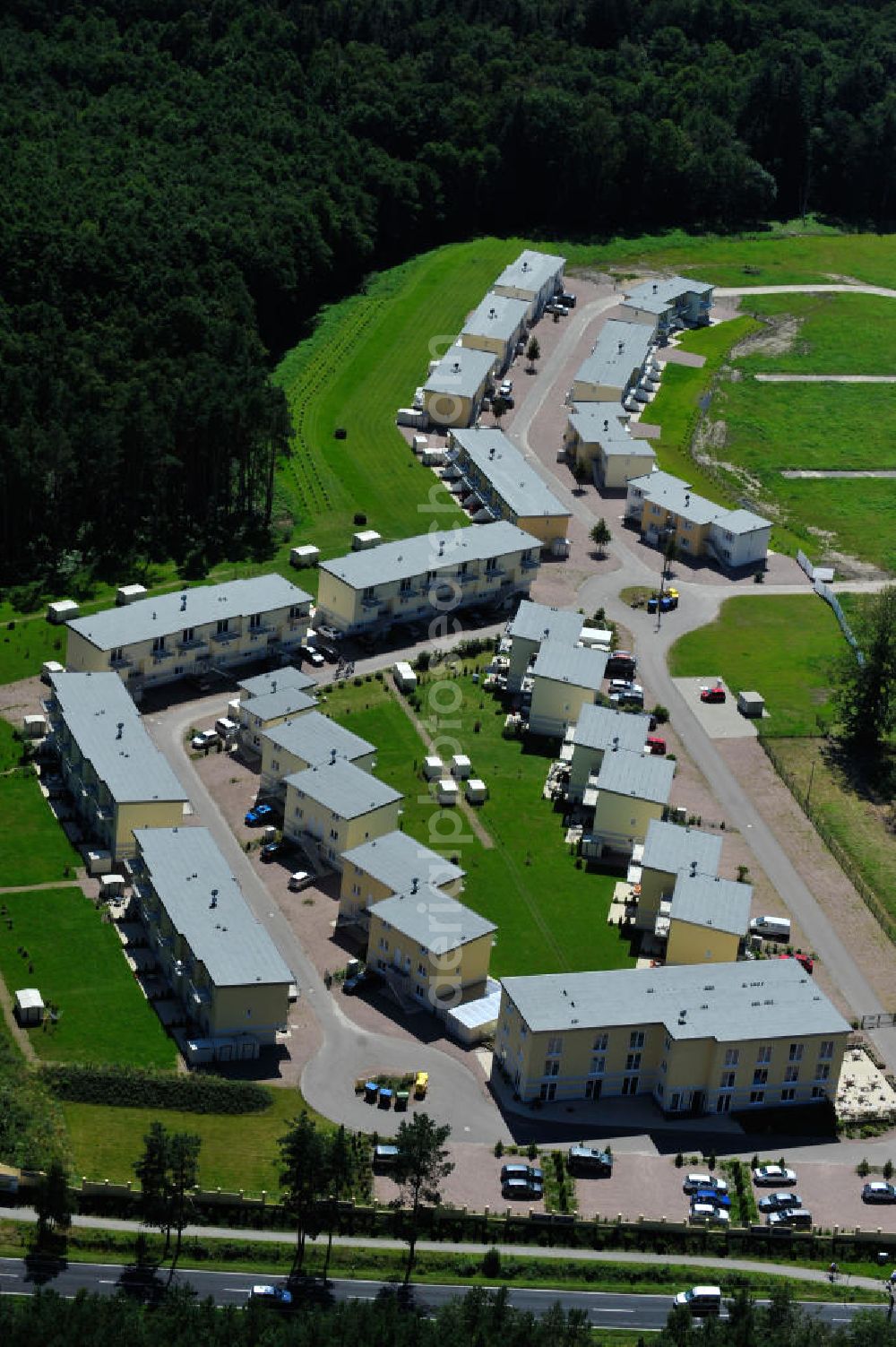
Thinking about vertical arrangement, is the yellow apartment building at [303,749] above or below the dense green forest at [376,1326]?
below

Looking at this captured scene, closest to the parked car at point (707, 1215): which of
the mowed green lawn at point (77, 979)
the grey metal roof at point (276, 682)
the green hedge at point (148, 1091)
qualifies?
the green hedge at point (148, 1091)

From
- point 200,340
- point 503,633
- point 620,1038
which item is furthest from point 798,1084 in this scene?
point 200,340

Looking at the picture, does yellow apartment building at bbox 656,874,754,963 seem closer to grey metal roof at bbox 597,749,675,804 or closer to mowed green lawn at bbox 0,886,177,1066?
grey metal roof at bbox 597,749,675,804

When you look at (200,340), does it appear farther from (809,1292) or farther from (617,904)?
(809,1292)

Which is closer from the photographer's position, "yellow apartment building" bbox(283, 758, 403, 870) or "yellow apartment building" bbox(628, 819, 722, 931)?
"yellow apartment building" bbox(628, 819, 722, 931)

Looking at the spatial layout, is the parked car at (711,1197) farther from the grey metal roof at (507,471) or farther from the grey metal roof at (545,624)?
the grey metal roof at (507,471)

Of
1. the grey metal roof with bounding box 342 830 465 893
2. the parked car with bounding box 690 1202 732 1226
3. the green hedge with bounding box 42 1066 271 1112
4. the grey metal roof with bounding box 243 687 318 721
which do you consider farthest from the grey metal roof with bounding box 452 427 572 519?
the parked car with bounding box 690 1202 732 1226
